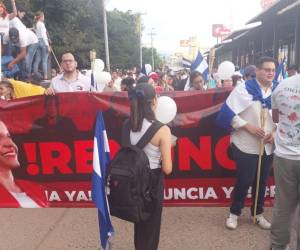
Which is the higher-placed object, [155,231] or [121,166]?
[121,166]

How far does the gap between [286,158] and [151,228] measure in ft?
3.95

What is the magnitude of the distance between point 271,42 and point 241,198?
64.9ft

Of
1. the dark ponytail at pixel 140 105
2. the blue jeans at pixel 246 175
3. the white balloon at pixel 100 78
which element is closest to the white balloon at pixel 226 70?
the white balloon at pixel 100 78

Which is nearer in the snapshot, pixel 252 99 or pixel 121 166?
pixel 121 166

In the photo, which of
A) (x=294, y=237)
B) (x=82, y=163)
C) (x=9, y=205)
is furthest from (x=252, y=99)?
(x=9, y=205)

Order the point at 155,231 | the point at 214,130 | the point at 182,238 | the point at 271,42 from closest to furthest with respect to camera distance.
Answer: the point at 155,231, the point at 182,238, the point at 214,130, the point at 271,42

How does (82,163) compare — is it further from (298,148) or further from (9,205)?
(298,148)

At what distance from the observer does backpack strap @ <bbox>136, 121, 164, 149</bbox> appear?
10.5ft

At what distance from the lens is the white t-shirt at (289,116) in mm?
3309

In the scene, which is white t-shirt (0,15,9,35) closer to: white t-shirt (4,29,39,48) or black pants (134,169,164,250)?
white t-shirt (4,29,39,48)

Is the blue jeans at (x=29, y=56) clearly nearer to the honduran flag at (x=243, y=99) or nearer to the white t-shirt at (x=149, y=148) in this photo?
the honduran flag at (x=243, y=99)

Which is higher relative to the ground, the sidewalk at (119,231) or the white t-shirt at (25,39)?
the white t-shirt at (25,39)

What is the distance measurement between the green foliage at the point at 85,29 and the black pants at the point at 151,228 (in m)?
19.4

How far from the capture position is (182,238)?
4.29 metres
